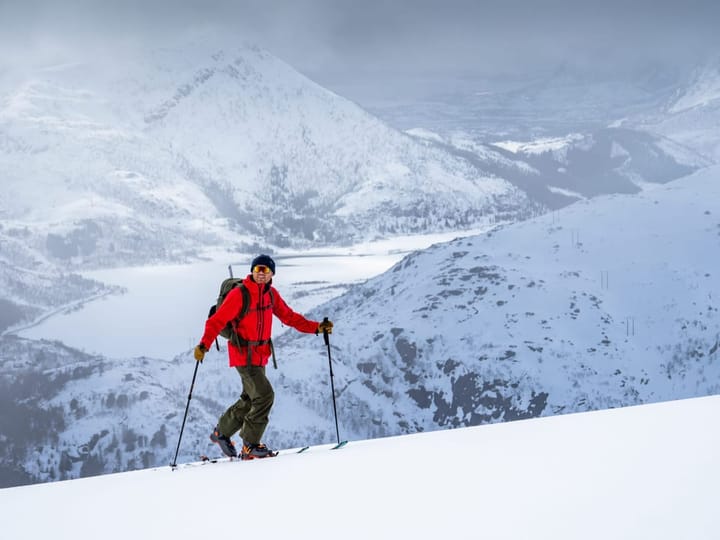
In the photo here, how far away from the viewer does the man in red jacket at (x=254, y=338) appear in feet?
26.1

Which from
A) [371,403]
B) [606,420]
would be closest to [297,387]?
[371,403]

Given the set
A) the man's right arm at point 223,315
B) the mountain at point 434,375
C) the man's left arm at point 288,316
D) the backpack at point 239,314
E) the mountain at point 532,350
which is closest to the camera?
the man's right arm at point 223,315

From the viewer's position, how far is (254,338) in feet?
26.8

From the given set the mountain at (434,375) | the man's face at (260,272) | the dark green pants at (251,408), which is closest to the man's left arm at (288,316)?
the man's face at (260,272)

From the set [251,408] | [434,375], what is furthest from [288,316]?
[434,375]

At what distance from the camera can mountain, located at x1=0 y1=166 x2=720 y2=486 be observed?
521 ft

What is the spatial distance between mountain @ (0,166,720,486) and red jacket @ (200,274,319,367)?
145 meters

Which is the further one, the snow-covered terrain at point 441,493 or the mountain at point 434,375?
the mountain at point 434,375

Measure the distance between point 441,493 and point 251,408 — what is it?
3882mm

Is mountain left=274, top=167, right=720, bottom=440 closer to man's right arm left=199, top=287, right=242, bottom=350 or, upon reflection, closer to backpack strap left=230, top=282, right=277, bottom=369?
backpack strap left=230, top=282, right=277, bottom=369

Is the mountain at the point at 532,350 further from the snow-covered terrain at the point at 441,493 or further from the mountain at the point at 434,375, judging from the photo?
the snow-covered terrain at the point at 441,493

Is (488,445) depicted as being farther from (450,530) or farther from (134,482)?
(134,482)

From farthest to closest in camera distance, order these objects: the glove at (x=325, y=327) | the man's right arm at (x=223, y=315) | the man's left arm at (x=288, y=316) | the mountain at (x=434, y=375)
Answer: the mountain at (x=434, y=375)
the glove at (x=325, y=327)
the man's left arm at (x=288, y=316)
the man's right arm at (x=223, y=315)

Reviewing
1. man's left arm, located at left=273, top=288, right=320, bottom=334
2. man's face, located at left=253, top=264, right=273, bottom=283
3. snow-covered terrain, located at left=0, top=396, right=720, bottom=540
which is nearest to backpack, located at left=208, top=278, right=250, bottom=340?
man's face, located at left=253, top=264, right=273, bottom=283
